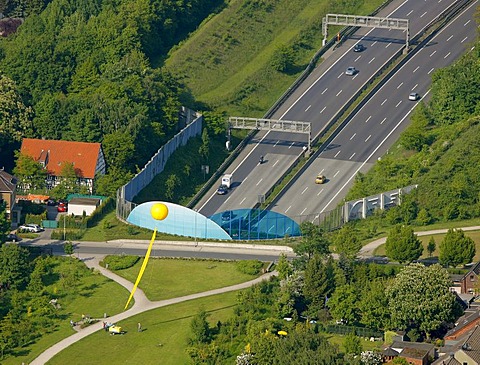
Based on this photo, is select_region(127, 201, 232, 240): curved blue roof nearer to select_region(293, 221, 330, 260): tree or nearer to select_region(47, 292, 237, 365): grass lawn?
select_region(293, 221, 330, 260): tree

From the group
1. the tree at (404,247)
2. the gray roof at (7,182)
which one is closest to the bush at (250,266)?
the tree at (404,247)

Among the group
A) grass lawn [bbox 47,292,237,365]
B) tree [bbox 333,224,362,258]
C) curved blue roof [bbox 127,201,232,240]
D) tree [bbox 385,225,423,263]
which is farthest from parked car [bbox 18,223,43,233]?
tree [bbox 385,225,423,263]

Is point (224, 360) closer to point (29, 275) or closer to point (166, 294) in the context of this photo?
point (166, 294)

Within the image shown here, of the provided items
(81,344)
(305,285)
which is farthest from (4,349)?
(305,285)

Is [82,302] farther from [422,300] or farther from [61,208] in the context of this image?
[422,300]

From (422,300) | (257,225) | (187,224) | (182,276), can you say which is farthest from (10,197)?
(422,300)

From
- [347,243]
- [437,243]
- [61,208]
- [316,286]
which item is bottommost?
[316,286]

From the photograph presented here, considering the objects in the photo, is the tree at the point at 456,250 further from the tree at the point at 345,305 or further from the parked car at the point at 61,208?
the parked car at the point at 61,208
